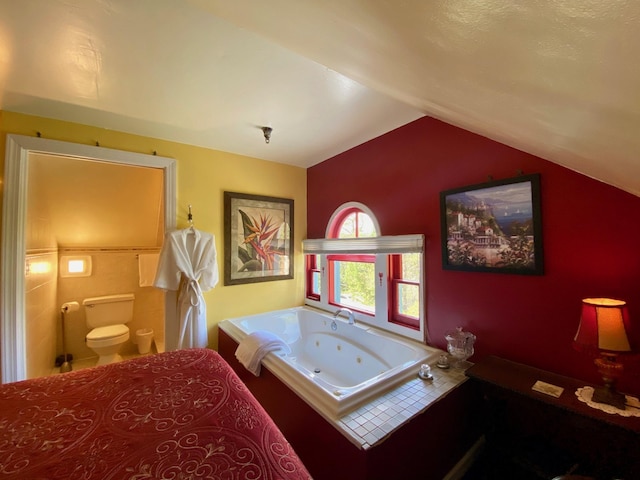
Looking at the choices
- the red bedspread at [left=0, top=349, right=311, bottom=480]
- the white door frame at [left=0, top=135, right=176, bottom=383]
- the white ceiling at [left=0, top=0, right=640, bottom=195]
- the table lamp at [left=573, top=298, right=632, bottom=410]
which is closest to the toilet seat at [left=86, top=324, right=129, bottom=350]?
the white door frame at [left=0, top=135, right=176, bottom=383]

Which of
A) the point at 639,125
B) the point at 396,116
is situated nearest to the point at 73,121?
the point at 396,116

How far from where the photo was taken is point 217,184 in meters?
2.77

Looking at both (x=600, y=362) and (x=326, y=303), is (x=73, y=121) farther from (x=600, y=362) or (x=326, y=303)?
(x=600, y=362)

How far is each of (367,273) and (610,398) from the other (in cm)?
179

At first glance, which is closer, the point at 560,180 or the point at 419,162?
the point at 560,180

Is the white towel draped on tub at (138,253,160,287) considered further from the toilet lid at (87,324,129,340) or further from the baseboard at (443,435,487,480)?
the baseboard at (443,435,487,480)

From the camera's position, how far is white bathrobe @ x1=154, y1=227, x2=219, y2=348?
7.77 feet

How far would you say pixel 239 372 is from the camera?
2246 mm

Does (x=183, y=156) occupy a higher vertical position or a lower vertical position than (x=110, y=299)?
higher

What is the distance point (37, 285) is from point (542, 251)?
3935 mm

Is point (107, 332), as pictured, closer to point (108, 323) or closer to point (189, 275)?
point (108, 323)

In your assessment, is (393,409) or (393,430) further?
(393,409)

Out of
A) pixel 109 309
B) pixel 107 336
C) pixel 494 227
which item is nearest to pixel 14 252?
pixel 107 336

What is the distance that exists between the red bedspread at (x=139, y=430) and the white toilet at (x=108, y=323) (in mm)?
2241
